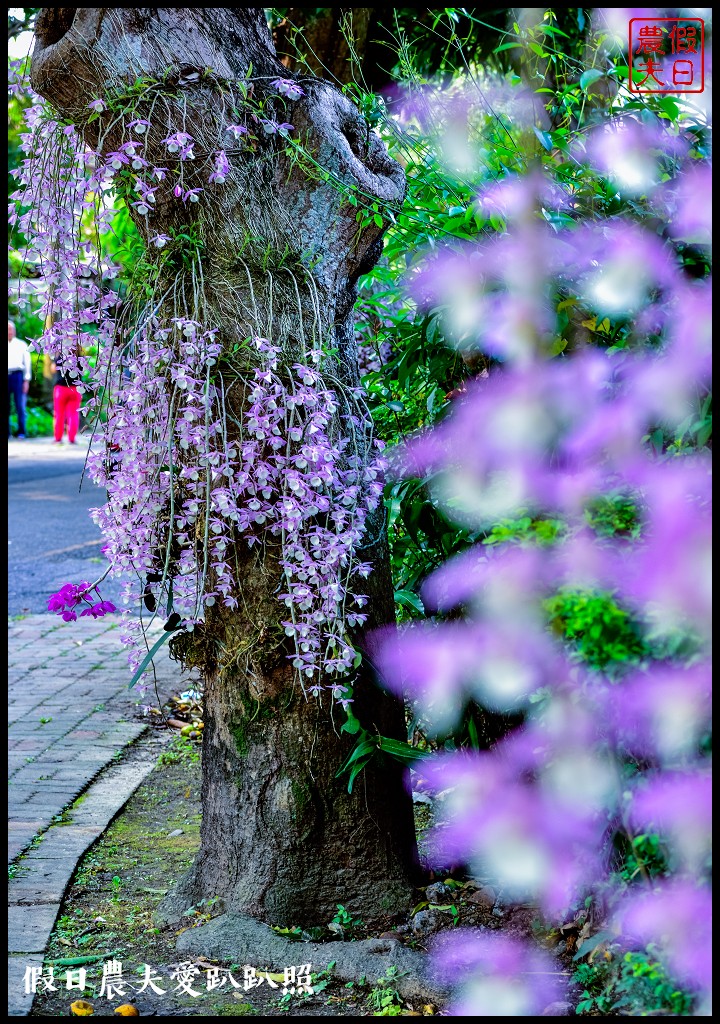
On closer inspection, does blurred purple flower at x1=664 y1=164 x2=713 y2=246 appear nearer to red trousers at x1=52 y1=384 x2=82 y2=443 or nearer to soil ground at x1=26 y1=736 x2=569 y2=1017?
soil ground at x1=26 y1=736 x2=569 y2=1017

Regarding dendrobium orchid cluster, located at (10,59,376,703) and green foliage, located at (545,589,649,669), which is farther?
dendrobium orchid cluster, located at (10,59,376,703)

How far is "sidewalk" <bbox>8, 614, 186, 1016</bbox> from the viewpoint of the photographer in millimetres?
2670

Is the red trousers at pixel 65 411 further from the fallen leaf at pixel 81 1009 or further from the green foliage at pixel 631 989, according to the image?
the green foliage at pixel 631 989

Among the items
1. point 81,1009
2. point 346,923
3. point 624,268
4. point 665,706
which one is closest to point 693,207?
point 624,268

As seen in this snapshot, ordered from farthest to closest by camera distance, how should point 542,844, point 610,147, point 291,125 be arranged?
point 291,125
point 610,147
point 542,844

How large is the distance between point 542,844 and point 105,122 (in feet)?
6.13

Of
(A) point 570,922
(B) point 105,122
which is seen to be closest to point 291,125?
(B) point 105,122

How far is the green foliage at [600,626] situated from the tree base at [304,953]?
1.05 metres

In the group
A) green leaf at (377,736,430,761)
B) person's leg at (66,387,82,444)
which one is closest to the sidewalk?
green leaf at (377,736,430,761)

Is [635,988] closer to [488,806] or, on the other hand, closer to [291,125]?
[488,806]

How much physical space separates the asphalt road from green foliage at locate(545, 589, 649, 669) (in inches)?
194

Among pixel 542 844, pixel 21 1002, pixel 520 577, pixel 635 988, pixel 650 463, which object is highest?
pixel 650 463

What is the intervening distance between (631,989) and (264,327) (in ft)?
5.37

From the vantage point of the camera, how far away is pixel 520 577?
172cm
